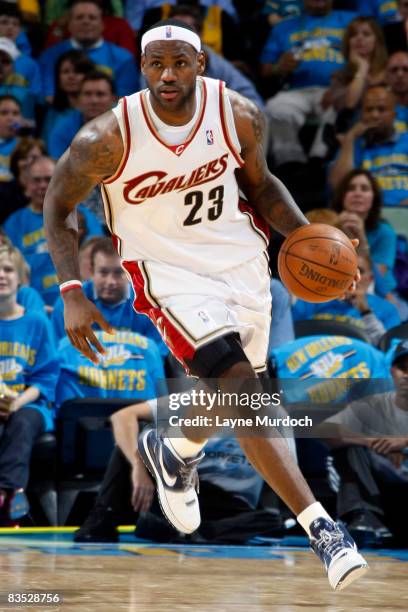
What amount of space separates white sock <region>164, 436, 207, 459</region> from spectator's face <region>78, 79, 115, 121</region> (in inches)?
166

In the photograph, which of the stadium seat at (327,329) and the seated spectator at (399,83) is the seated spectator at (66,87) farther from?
the stadium seat at (327,329)

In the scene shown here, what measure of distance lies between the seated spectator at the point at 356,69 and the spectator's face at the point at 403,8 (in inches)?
20.1

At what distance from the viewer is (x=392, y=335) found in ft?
21.4

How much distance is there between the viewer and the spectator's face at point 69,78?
8.41 m

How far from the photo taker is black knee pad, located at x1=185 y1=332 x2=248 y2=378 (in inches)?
152

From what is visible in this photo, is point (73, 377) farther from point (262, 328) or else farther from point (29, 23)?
point (29, 23)

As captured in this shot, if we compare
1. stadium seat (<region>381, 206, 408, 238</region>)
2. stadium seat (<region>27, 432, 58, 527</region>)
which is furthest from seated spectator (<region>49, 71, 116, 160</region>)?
stadium seat (<region>27, 432, 58, 527</region>)

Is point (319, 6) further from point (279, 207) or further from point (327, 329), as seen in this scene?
point (279, 207)

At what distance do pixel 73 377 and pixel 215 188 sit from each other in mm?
2402

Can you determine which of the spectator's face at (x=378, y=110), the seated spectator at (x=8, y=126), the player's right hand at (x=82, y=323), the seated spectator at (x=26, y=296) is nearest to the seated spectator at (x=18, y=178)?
the seated spectator at (x=8, y=126)

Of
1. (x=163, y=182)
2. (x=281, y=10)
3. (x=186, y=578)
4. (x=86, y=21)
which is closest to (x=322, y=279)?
(x=163, y=182)

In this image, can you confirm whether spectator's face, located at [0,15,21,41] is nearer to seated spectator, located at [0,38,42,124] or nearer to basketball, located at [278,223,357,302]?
seated spectator, located at [0,38,42,124]

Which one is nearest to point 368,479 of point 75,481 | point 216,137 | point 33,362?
point 75,481

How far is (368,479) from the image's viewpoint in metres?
5.79
